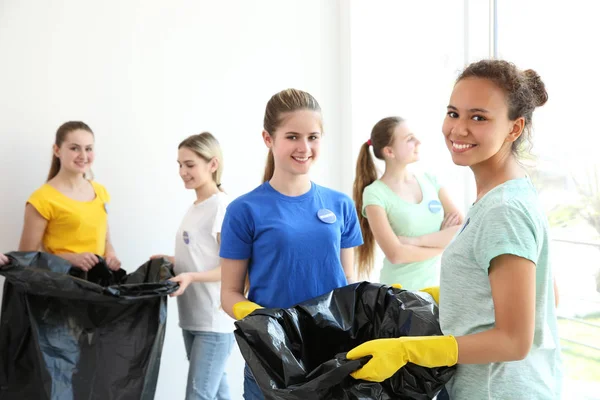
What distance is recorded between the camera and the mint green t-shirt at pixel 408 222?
7.61ft

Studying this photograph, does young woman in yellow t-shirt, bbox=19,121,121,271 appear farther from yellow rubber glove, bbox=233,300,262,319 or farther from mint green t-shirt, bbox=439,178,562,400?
mint green t-shirt, bbox=439,178,562,400

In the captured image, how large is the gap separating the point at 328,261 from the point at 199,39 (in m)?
1.85

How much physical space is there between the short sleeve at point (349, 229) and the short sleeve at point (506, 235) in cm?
71

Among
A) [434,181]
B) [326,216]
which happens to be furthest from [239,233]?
[434,181]

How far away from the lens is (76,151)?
2594mm

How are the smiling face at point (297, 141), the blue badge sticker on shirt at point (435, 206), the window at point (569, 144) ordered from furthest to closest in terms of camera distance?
the window at point (569, 144) < the blue badge sticker on shirt at point (435, 206) < the smiling face at point (297, 141)

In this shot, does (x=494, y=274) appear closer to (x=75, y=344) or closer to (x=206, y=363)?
(x=206, y=363)

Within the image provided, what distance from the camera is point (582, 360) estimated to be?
106 inches

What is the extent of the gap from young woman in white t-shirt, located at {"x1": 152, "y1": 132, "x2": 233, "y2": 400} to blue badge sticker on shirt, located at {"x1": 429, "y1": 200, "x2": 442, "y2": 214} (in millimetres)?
804

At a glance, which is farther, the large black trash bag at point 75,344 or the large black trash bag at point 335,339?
the large black trash bag at point 75,344

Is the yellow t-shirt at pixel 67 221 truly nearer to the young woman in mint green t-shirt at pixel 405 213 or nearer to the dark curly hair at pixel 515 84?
the young woman in mint green t-shirt at pixel 405 213

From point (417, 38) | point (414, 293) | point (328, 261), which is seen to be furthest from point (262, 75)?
point (414, 293)

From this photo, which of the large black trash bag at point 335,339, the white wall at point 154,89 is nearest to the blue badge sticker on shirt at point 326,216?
the large black trash bag at point 335,339

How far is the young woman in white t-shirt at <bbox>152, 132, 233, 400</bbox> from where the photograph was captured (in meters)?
2.38
